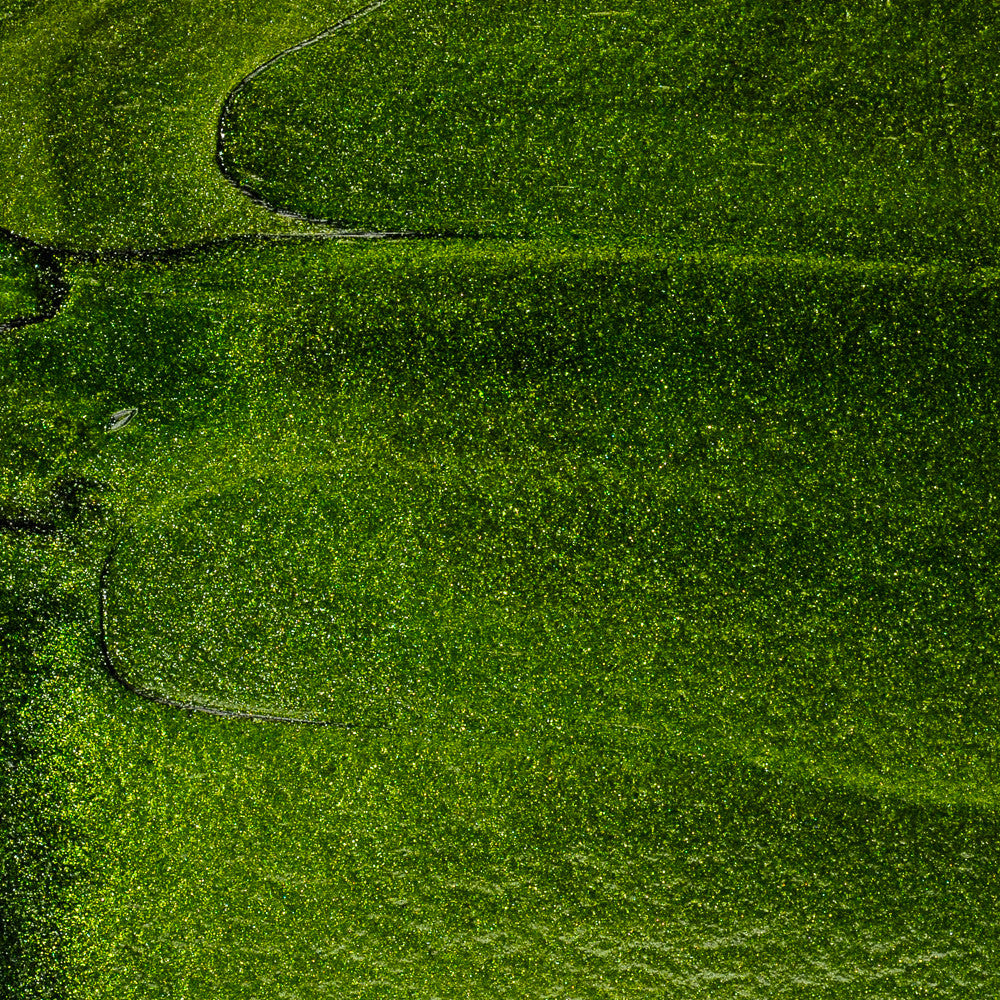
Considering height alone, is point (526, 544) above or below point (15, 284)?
below

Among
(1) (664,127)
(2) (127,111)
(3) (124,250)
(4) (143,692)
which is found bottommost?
(4) (143,692)

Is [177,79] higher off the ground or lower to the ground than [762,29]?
higher

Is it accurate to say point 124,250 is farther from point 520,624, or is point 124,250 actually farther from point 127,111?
point 520,624

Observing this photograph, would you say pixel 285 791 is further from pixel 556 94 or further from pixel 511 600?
pixel 556 94

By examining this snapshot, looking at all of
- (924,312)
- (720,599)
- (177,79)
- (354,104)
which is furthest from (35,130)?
(924,312)

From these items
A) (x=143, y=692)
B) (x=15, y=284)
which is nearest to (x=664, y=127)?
(x=15, y=284)

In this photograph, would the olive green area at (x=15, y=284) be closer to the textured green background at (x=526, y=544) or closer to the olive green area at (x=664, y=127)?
the textured green background at (x=526, y=544)

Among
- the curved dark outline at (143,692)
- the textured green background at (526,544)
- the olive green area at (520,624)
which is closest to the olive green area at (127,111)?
the textured green background at (526,544)
